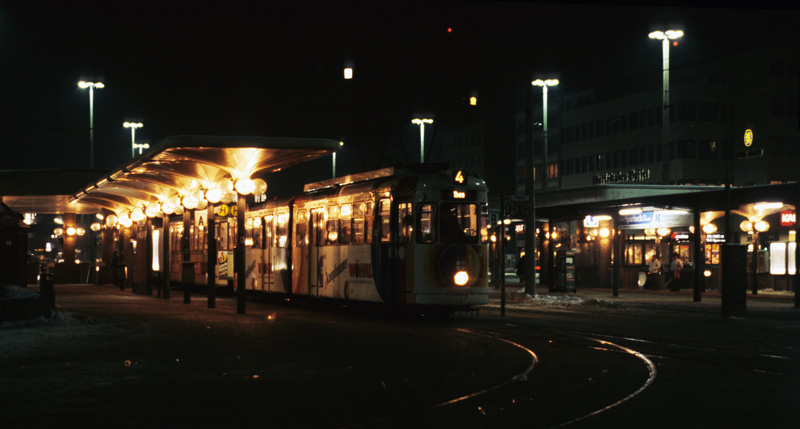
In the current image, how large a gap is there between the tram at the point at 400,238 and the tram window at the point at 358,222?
0.07ft

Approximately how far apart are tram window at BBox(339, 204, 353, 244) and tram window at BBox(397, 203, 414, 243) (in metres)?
2.27

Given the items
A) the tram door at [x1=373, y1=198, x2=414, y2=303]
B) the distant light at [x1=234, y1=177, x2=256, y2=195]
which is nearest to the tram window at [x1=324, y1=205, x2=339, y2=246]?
the distant light at [x1=234, y1=177, x2=256, y2=195]

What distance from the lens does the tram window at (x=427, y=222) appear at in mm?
21719

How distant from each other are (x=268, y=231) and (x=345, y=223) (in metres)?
6.37

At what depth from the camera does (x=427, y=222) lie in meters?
21.8

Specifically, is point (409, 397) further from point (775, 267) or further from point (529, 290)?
point (775, 267)

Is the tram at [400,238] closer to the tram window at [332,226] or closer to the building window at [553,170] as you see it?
the tram window at [332,226]

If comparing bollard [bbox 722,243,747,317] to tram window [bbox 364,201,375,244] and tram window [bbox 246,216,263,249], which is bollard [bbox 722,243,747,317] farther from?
tram window [bbox 246,216,263,249]

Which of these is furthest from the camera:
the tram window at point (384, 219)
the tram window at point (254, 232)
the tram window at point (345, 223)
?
the tram window at point (254, 232)

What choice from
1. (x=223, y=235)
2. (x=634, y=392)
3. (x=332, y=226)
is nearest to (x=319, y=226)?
(x=332, y=226)

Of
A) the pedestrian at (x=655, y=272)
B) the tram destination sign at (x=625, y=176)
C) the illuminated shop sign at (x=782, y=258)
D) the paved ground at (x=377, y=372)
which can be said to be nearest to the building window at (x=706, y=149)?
the tram destination sign at (x=625, y=176)

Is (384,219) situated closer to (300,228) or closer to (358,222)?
(358,222)

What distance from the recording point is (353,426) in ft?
28.7

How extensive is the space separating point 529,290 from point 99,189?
46.7 feet
